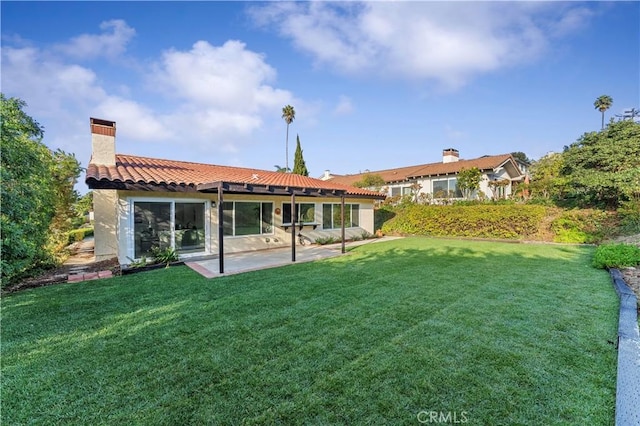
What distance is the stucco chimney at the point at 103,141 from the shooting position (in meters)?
10.1

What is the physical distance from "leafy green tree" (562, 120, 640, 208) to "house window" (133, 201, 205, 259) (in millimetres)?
19163

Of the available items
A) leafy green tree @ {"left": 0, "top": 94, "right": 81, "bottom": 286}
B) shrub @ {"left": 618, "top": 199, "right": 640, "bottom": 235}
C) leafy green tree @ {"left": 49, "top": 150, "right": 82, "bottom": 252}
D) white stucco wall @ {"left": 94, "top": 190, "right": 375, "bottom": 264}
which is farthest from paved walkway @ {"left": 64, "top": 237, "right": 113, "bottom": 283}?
shrub @ {"left": 618, "top": 199, "right": 640, "bottom": 235}

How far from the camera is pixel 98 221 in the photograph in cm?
1070

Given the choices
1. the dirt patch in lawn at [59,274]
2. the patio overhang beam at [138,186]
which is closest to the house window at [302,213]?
the patio overhang beam at [138,186]

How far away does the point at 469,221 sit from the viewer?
675 inches

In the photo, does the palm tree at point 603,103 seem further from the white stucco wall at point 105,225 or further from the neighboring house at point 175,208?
the white stucco wall at point 105,225

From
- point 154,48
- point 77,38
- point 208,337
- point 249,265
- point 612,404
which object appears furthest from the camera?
point 154,48

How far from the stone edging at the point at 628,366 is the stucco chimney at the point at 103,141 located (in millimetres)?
13432

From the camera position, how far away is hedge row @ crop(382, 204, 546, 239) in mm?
15594

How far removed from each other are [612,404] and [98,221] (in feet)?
44.8

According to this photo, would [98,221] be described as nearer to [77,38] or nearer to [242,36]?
[77,38]

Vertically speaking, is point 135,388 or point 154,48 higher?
point 154,48

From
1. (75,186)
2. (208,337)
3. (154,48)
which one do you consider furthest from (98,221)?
(208,337)

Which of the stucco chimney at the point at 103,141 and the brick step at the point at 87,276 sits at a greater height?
the stucco chimney at the point at 103,141
